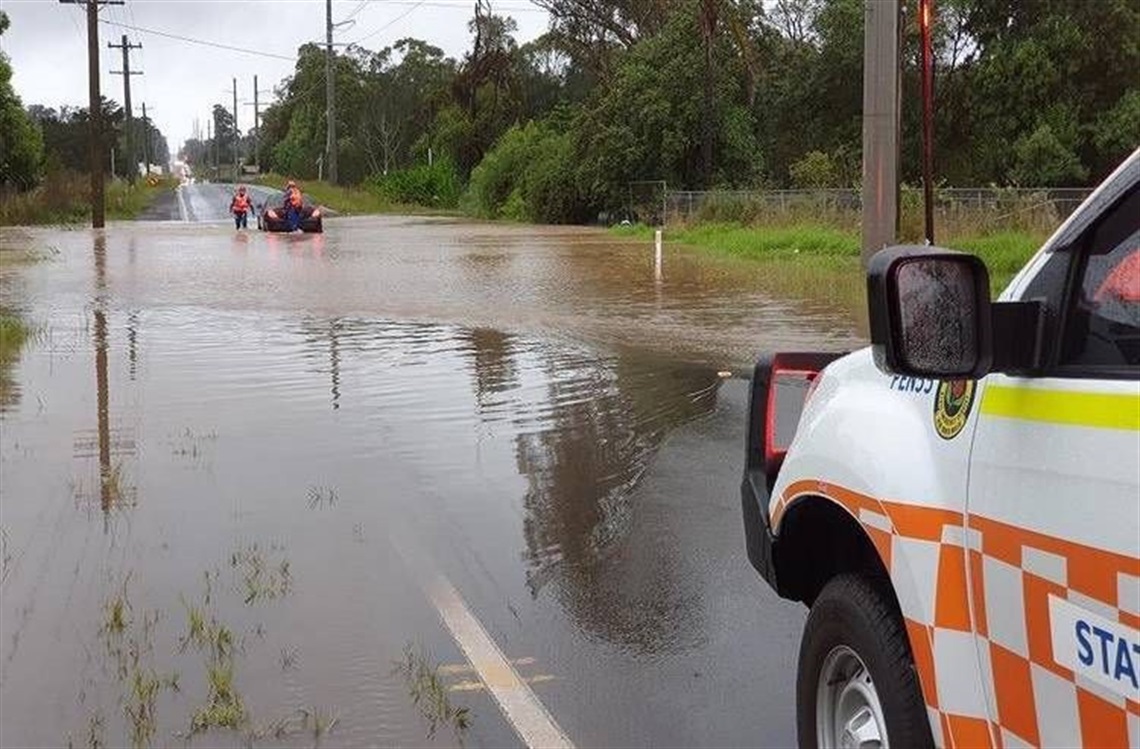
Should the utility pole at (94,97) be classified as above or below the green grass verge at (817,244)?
above

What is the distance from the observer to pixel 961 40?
50.9m

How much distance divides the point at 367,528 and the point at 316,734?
9.01 ft

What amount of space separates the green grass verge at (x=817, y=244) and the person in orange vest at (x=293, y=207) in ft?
35.1

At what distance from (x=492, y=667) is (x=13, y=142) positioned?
2366 inches

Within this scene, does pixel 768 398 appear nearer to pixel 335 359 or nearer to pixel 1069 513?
pixel 1069 513

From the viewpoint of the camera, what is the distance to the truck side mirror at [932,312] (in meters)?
2.67

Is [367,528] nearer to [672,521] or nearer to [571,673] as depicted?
[672,521]

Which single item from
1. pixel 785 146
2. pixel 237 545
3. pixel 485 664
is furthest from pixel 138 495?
pixel 785 146

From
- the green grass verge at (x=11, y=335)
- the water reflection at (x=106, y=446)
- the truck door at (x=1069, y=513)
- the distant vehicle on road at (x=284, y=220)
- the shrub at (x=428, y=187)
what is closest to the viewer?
the truck door at (x=1069, y=513)

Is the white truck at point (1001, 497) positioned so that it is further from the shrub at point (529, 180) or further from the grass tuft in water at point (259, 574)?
the shrub at point (529, 180)

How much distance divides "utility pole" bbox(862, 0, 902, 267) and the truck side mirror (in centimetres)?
1363

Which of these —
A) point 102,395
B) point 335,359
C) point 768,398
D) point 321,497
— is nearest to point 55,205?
point 335,359

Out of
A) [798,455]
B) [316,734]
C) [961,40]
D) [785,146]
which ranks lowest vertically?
[316,734]

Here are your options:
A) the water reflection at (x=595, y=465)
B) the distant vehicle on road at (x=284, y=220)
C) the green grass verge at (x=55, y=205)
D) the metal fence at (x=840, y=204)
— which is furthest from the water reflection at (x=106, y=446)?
the green grass verge at (x=55, y=205)
